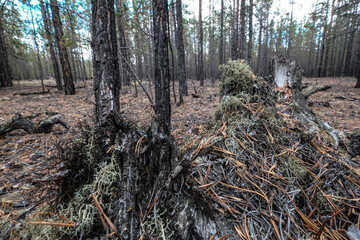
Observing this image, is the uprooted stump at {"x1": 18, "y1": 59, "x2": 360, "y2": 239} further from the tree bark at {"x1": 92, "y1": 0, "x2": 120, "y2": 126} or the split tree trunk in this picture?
the split tree trunk

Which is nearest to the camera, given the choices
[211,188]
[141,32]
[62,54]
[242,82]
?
[211,188]

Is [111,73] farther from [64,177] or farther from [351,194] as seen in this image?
[351,194]

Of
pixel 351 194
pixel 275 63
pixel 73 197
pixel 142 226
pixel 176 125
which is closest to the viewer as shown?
pixel 142 226

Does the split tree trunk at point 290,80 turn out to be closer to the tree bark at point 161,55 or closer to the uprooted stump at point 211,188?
the uprooted stump at point 211,188

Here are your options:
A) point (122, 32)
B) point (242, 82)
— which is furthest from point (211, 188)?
point (122, 32)

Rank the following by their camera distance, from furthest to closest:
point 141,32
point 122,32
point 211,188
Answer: point 141,32 → point 122,32 → point 211,188

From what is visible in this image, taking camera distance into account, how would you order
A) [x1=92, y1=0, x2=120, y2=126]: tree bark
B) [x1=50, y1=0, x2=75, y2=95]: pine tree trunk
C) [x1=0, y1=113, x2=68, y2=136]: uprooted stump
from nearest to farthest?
[x1=92, y1=0, x2=120, y2=126]: tree bark → [x1=0, y1=113, x2=68, y2=136]: uprooted stump → [x1=50, y1=0, x2=75, y2=95]: pine tree trunk

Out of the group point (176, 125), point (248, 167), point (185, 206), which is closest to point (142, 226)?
point (185, 206)

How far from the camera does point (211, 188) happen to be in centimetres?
111

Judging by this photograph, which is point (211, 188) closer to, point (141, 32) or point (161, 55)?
point (161, 55)

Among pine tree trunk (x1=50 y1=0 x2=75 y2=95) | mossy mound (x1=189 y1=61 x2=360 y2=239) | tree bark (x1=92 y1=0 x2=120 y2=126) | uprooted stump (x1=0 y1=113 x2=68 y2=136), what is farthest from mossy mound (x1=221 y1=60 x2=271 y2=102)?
pine tree trunk (x1=50 y1=0 x2=75 y2=95)

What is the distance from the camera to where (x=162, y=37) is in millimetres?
2703

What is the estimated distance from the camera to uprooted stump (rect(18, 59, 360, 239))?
3.07 ft

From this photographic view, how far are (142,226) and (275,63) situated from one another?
232cm
